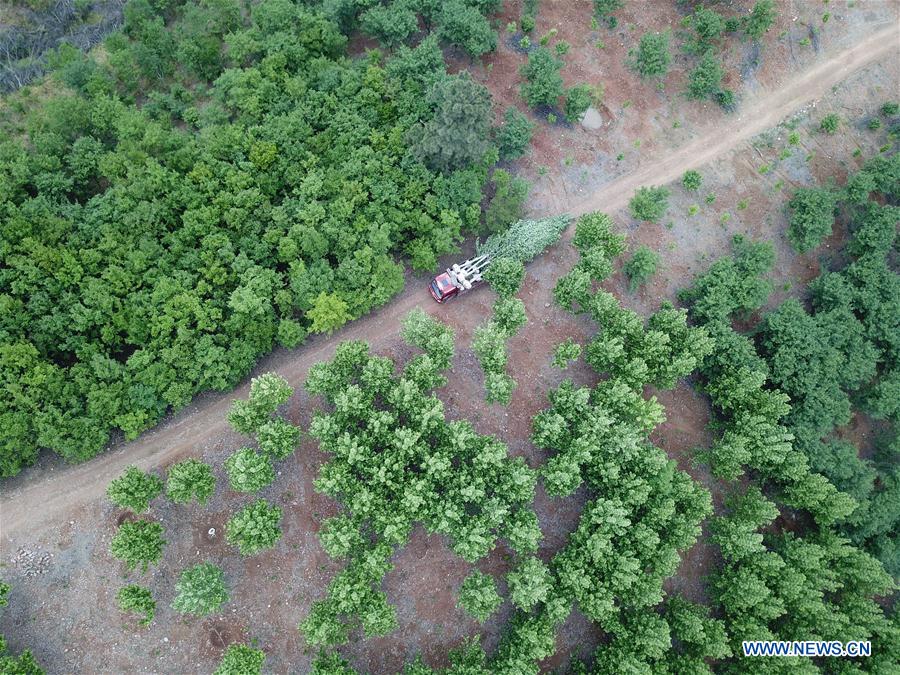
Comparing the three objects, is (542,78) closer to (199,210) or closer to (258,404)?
(199,210)

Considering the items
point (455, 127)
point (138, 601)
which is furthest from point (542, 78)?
point (138, 601)

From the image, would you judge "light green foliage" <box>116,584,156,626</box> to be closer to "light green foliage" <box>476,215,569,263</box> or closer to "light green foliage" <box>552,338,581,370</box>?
"light green foliage" <box>552,338,581,370</box>

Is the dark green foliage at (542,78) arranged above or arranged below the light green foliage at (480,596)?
above

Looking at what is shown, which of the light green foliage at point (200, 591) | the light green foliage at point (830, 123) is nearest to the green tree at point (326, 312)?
the light green foliage at point (200, 591)

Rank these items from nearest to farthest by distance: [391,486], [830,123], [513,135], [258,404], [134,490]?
[391,486] < [134,490] < [258,404] < [513,135] < [830,123]

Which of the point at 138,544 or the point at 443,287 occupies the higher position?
the point at 443,287

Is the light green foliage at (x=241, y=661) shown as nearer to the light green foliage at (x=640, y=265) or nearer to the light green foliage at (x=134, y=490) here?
the light green foliage at (x=134, y=490)

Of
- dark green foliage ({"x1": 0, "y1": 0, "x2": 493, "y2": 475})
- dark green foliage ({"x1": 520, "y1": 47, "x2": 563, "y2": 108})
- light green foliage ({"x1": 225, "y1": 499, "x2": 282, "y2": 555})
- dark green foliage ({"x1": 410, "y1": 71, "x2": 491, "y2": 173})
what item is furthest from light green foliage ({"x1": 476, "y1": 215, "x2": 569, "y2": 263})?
light green foliage ({"x1": 225, "y1": 499, "x2": 282, "y2": 555})
